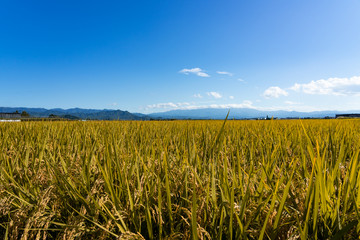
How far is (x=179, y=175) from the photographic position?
3.78 ft

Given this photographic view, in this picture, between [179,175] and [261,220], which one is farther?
[179,175]

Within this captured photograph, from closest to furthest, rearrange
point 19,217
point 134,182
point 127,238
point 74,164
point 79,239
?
point 127,238 < point 79,239 < point 19,217 < point 134,182 < point 74,164

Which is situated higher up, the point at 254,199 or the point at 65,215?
the point at 254,199

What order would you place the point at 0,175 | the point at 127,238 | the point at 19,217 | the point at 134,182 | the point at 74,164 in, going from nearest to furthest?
the point at 127,238 < the point at 19,217 < the point at 134,182 < the point at 0,175 < the point at 74,164

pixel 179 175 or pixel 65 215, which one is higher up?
pixel 179 175

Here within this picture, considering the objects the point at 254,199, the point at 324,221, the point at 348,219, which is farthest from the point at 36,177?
the point at 348,219

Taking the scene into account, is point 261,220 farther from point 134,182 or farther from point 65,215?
point 65,215

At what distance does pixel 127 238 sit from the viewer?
0.70m

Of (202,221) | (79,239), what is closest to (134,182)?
(79,239)

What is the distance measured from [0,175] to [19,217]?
571mm

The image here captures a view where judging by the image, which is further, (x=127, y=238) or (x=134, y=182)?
(x=134, y=182)

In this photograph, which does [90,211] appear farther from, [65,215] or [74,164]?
[74,164]

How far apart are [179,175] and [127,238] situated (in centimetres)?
51

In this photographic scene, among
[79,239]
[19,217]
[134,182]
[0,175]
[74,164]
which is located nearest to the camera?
[79,239]
